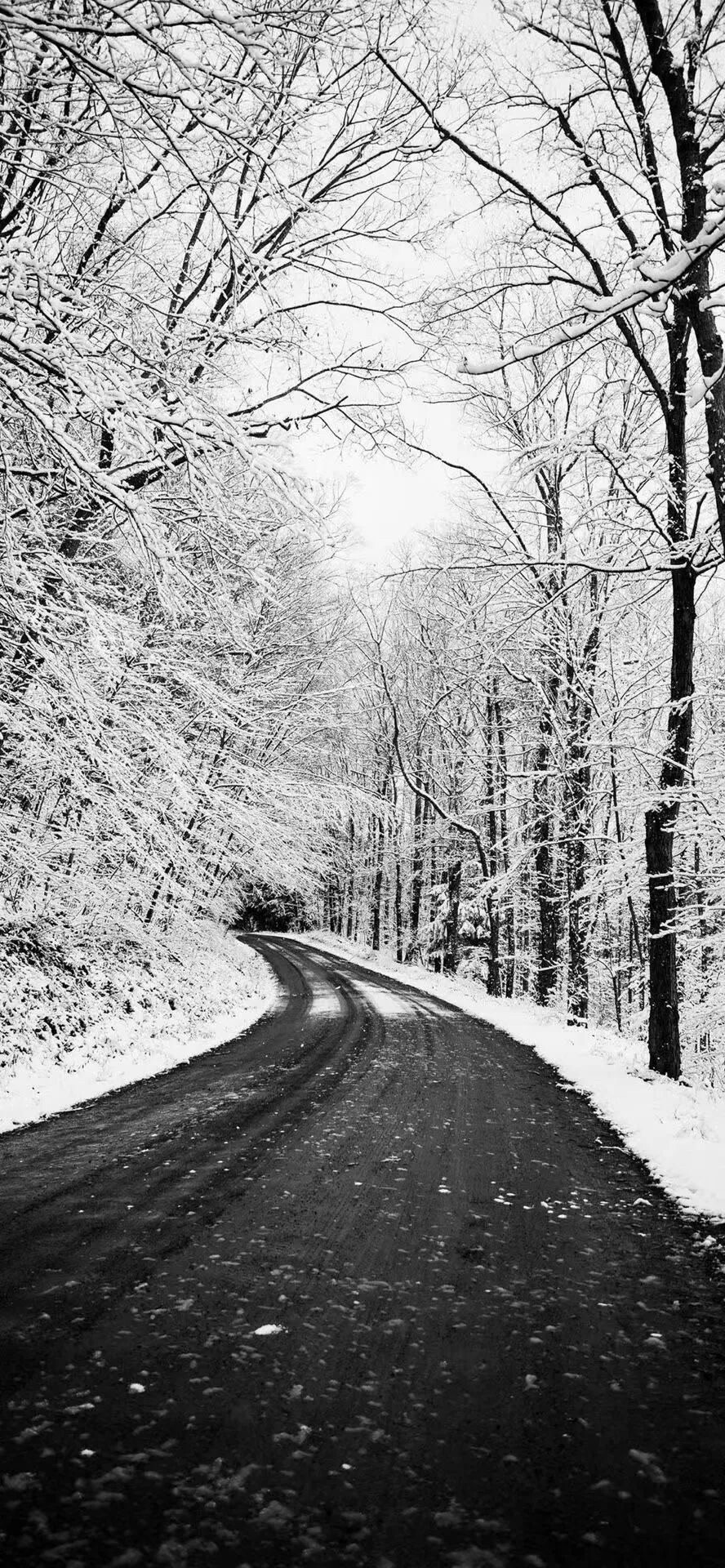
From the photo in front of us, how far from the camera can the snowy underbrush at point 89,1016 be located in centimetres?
779

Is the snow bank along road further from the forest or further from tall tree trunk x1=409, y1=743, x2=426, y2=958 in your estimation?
tall tree trunk x1=409, y1=743, x2=426, y2=958

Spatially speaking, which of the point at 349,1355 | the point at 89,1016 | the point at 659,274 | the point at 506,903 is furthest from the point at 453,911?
the point at 349,1355

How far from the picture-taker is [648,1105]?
7402 mm

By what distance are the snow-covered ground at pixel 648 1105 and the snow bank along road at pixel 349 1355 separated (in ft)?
1.08

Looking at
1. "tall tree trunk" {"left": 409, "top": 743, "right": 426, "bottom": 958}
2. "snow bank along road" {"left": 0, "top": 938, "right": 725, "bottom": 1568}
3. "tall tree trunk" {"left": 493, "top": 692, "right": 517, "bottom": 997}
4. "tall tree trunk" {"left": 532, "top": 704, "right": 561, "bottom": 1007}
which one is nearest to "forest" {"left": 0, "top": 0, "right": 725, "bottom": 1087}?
"tall tree trunk" {"left": 532, "top": 704, "right": 561, "bottom": 1007}

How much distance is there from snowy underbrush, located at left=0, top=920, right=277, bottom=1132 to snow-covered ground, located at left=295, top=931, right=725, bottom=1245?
5.13 meters

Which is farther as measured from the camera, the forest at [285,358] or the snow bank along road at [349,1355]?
the forest at [285,358]

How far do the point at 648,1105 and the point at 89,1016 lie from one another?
6.89 meters

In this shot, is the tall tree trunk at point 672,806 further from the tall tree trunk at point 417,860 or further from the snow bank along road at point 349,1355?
the tall tree trunk at point 417,860

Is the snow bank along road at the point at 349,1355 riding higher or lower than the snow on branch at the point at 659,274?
lower

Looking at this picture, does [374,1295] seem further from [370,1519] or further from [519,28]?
[519,28]

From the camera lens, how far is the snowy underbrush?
25.6 ft

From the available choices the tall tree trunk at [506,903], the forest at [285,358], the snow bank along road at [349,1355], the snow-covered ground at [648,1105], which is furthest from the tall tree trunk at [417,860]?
the snow bank along road at [349,1355]

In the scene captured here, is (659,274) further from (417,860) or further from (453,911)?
(417,860)
